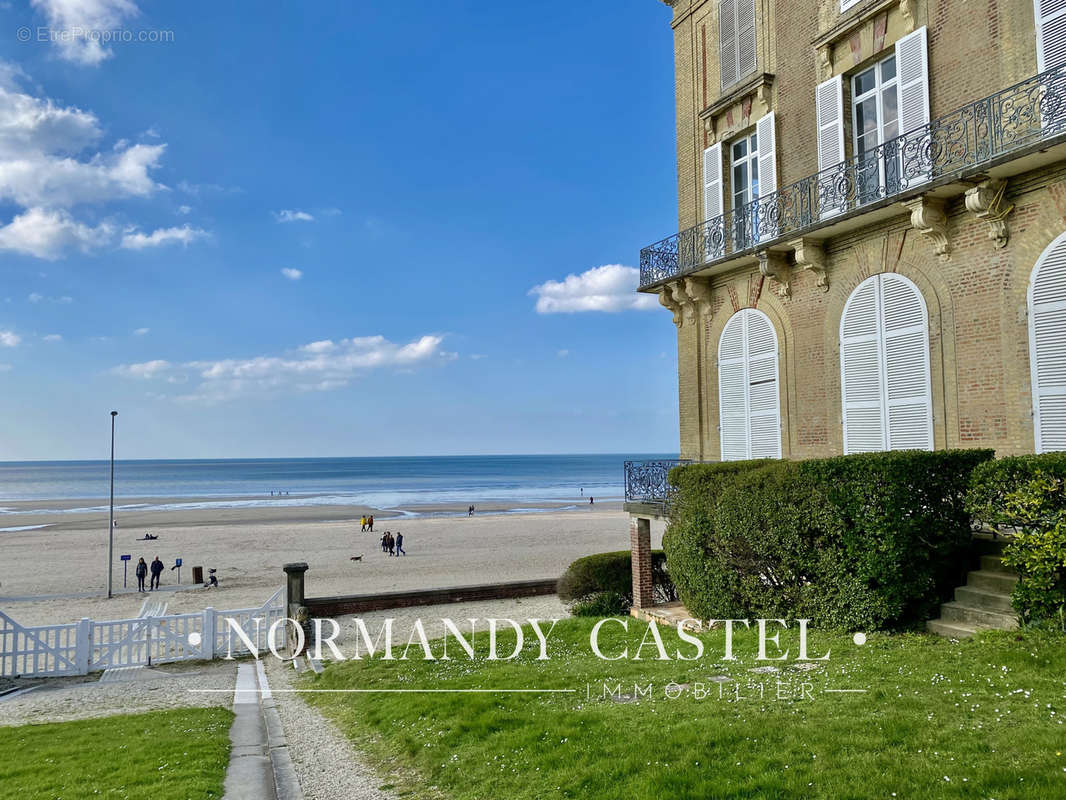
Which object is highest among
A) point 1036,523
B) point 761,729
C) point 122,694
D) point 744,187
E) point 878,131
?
point 744,187

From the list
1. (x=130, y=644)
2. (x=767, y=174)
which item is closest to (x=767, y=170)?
(x=767, y=174)

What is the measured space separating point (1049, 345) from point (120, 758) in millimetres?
12589

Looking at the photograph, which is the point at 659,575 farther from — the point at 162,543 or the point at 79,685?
the point at 162,543

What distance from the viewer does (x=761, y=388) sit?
1518cm

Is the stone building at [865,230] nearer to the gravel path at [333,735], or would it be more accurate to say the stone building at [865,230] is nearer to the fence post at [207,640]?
the gravel path at [333,735]

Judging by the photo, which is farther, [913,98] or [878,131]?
[878,131]

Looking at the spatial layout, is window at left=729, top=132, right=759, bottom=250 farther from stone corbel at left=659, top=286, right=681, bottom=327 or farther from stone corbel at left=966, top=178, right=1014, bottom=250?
stone corbel at left=966, top=178, right=1014, bottom=250

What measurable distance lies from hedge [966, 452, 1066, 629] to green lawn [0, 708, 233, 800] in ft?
27.9

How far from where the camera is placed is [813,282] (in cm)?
1382

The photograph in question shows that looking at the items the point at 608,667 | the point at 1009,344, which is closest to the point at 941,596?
the point at 1009,344

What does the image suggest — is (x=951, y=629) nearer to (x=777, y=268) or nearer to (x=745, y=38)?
(x=777, y=268)

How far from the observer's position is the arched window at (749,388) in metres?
14.9

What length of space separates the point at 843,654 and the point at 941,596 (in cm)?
191

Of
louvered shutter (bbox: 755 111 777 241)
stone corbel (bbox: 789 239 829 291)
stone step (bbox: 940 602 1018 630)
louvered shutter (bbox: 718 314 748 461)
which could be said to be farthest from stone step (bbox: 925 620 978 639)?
louvered shutter (bbox: 755 111 777 241)
